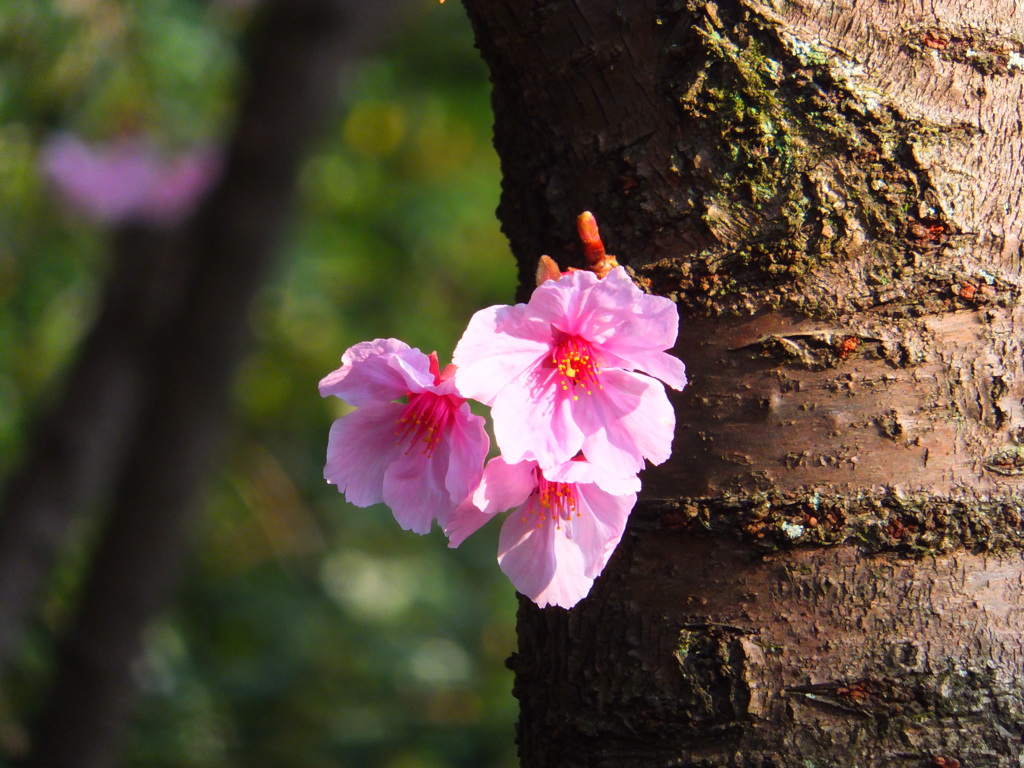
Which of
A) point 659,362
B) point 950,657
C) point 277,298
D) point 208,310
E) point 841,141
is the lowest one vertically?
point 950,657

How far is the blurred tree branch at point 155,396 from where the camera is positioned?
351cm

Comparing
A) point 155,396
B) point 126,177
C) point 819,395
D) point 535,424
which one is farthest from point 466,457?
point 126,177

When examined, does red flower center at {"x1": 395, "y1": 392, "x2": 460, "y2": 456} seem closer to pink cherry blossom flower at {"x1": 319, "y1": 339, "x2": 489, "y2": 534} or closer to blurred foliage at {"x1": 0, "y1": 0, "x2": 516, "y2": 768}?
pink cherry blossom flower at {"x1": 319, "y1": 339, "x2": 489, "y2": 534}

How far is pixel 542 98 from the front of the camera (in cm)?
108

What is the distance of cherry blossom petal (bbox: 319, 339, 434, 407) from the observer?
1.00 meters

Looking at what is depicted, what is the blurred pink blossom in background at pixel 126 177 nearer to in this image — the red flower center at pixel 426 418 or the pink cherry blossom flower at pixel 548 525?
the red flower center at pixel 426 418

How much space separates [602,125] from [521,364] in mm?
289

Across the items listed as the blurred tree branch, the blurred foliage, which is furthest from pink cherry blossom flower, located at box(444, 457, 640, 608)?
the blurred tree branch

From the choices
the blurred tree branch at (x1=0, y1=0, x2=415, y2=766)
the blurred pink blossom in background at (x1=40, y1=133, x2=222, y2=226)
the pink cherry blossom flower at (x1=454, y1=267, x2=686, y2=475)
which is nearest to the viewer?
the pink cherry blossom flower at (x1=454, y1=267, x2=686, y2=475)

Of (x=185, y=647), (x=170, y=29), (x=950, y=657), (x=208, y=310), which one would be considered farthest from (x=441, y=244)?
(x=950, y=657)

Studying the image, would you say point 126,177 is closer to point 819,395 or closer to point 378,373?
point 378,373

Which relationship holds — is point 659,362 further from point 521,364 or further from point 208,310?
point 208,310

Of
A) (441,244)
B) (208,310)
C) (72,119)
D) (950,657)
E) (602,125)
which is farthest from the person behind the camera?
(441,244)

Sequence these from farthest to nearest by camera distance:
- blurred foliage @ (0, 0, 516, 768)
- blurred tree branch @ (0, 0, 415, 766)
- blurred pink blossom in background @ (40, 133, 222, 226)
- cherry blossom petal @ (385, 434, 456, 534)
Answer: blurred pink blossom in background @ (40, 133, 222, 226)
blurred tree branch @ (0, 0, 415, 766)
blurred foliage @ (0, 0, 516, 768)
cherry blossom petal @ (385, 434, 456, 534)
